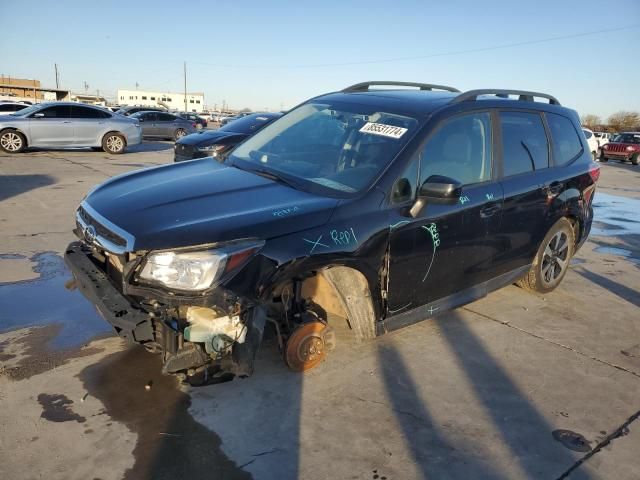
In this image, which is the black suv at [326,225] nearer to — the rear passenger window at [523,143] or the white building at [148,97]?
the rear passenger window at [523,143]

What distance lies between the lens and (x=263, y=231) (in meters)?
2.68

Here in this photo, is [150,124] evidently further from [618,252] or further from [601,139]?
[601,139]

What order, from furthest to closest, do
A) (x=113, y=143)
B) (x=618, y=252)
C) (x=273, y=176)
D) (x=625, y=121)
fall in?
(x=625, y=121) → (x=113, y=143) → (x=618, y=252) → (x=273, y=176)

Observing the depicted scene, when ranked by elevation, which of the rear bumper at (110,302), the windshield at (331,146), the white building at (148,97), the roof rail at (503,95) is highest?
the roof rail at (503,95)

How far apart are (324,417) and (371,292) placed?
2.71 feet

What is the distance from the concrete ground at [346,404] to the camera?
252cm

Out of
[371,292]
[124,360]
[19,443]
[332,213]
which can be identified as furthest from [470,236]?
[19,443]

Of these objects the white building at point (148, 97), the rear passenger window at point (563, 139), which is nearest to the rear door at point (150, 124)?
the rear passenger window at point (563, 139)

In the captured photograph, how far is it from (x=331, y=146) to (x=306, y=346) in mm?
1498

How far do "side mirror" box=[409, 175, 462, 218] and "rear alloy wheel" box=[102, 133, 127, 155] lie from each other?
14.7 metres

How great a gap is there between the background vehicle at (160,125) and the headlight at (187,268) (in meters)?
21.7

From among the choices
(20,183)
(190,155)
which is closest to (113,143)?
(20,183)

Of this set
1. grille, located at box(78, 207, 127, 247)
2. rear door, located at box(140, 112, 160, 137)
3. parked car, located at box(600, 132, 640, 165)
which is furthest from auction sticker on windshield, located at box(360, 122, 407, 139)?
parked car, located at box(600, 132, 640, 165)

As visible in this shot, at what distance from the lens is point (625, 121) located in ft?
230
